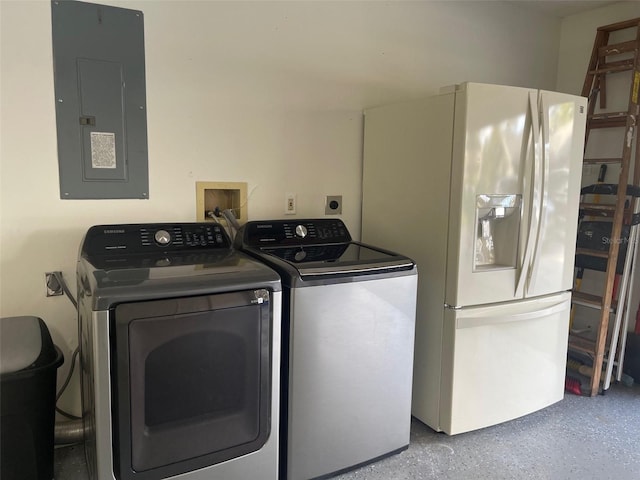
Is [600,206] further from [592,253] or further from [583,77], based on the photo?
[583,77]

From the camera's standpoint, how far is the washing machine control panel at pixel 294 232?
83.3 inches

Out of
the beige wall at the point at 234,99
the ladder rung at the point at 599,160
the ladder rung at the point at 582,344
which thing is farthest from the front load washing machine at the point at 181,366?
the ladder rung at the point at 599,160

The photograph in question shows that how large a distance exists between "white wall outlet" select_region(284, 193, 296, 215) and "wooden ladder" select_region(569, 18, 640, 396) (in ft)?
5.92

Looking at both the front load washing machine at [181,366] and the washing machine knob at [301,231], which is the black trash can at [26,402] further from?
the washing machine knob at [301,231]

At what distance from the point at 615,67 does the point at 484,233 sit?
1.53 m

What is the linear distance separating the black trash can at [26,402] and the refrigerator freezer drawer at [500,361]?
1.61 m

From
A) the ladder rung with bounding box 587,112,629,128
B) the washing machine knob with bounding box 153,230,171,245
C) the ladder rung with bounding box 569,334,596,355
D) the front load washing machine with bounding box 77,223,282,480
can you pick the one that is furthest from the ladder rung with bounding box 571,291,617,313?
the washing machine knob with bounding box 153,230,171,245

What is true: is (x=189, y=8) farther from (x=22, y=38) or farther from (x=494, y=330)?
(x=494, y=330)

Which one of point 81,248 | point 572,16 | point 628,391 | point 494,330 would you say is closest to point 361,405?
point 494,330

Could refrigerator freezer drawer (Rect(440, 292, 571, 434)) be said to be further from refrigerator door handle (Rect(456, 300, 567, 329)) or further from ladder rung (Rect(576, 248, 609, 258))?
ladder rung (Rect(576, 248, 609, 258))

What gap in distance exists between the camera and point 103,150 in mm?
1943

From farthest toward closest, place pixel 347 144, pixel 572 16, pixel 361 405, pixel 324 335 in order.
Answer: pixel 572 16
pixel 347 144
pixel 361 405
pixel 324 335

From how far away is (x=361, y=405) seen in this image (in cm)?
190

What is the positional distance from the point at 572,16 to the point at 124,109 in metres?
3.01
